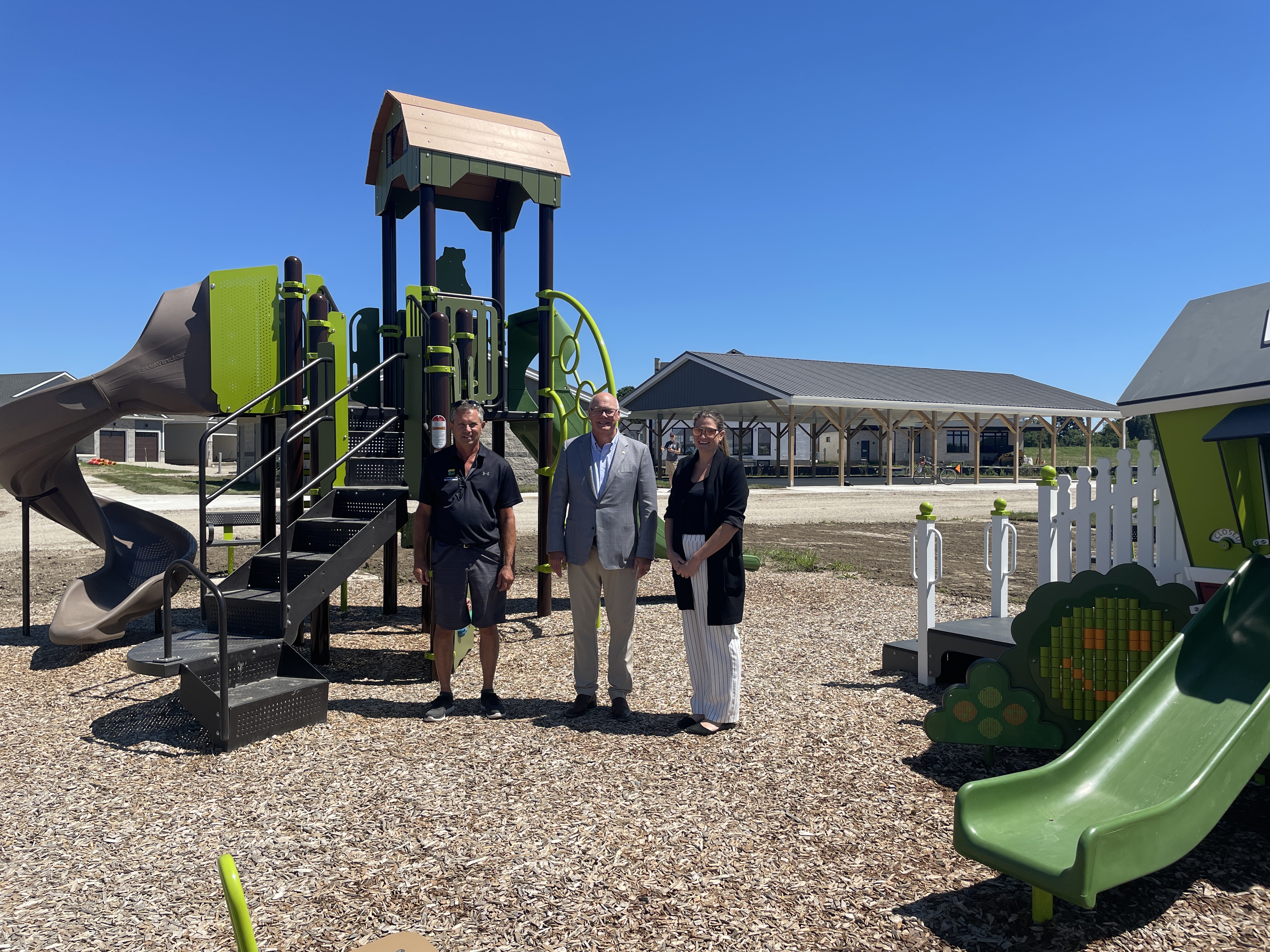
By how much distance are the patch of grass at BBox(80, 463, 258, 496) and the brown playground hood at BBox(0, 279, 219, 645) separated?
12417mm

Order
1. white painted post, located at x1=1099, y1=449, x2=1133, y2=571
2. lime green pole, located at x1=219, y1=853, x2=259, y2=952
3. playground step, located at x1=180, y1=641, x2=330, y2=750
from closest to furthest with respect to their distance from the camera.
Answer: lime green pole, located at x1=219, y1=853, x2=259, y2=952 < playground step, located at x1=180, y1=641, x2=330, y2=750 < white painted post, located at x1=1099, y1=449, x2=1133, y2=571

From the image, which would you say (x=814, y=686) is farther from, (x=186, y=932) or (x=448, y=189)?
(x=448, y=189)

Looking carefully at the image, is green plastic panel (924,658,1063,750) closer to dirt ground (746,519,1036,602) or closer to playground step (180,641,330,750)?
playground step (180,641,330,750)

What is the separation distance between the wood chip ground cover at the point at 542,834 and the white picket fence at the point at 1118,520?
119cm

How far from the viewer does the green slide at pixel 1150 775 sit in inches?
101

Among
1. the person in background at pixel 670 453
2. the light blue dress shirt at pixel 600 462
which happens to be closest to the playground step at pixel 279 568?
the light blue dress shirt at pixel 600 462

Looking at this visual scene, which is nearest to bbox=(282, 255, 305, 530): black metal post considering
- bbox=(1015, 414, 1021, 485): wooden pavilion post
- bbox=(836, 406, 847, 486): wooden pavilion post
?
bbox=(836, 406, 847, 486): wooden pavilion post

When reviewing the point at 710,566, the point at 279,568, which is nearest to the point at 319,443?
the point at 279,568

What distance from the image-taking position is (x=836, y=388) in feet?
94.7

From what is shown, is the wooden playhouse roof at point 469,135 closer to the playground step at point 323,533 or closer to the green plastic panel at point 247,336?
the green plastic panel at point 247,336

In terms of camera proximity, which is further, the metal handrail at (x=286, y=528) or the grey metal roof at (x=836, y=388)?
the grey metal roof at (x=836, y=388)

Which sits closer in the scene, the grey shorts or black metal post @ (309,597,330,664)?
the grey shorts

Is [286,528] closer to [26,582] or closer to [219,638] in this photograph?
[219,638]

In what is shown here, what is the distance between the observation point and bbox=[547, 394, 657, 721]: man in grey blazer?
4711 mm
